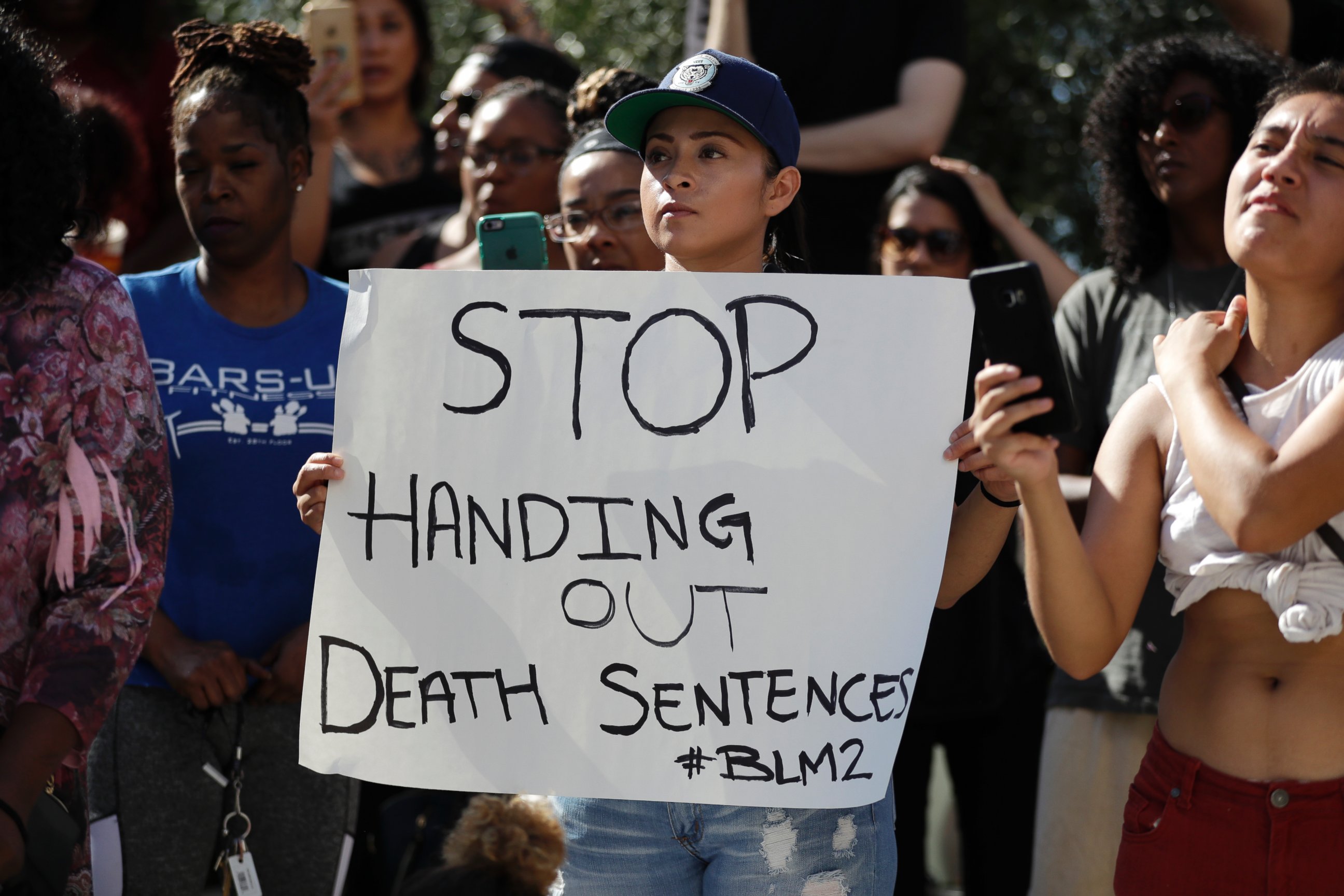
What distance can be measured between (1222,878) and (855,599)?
761mm

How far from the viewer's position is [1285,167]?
7.73 feet

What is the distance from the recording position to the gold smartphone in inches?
171

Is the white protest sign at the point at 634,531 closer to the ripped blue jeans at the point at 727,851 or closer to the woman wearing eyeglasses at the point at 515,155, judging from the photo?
the ripped blue jeans at the point at 727,851

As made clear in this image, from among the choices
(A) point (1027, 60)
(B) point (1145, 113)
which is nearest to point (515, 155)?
(B) point (1145, 113)

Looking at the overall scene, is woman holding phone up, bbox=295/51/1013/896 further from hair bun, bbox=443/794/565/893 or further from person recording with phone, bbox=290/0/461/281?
person recording with phone, bbox=290/0/461/281

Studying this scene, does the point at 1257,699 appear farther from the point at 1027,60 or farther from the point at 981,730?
the point at 1027,60

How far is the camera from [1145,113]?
3814 mm

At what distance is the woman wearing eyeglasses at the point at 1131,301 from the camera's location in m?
3.35

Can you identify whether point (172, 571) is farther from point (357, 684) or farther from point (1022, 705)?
point (1022, 705)

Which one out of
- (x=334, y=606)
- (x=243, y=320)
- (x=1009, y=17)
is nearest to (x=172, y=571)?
(x=243, y=320)

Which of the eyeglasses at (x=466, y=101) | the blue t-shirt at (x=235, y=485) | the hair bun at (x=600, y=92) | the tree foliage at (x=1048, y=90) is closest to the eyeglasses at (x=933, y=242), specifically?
the hair bun at (x=600, y=92)

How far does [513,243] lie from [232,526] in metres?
0.91

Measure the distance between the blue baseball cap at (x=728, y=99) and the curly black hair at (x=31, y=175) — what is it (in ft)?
3.26

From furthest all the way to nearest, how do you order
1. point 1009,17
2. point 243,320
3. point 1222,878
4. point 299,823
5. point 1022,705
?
1. point 1009,17
2. point 1022,705
3. point 243,320
4. point 299,823
5. point 1222,878
